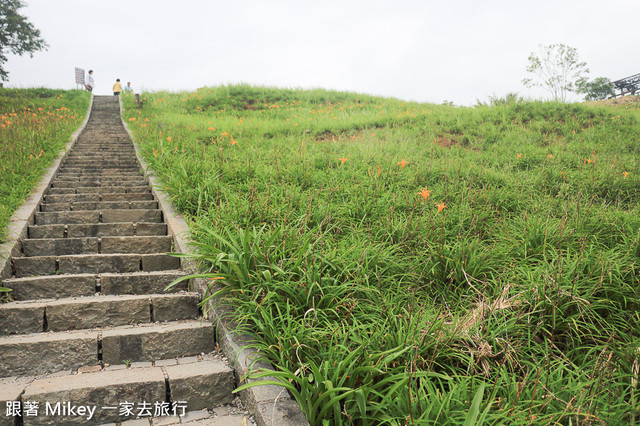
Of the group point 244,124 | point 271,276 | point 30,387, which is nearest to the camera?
point 30,387

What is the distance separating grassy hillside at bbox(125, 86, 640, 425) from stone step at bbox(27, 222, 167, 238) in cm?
49

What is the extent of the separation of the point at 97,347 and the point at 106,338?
86 mm

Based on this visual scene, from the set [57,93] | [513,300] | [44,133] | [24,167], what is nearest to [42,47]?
[57,93]

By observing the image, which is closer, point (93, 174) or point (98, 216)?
point (98, 216)

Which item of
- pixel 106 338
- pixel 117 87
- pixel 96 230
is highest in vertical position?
pixel 117 87

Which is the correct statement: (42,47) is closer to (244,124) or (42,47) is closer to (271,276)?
(244,124)

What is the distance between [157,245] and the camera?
14.3 feet

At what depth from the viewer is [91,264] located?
152 inches

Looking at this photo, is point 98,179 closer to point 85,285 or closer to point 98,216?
point 98,216

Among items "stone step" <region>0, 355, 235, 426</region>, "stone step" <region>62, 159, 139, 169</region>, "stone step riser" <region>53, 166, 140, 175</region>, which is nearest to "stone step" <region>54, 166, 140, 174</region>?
"stone step riser" <region>53, 166, 140, 175</region>

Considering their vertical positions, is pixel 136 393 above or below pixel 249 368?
below

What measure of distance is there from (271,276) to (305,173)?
110 inches

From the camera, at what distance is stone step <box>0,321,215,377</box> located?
2627 mm

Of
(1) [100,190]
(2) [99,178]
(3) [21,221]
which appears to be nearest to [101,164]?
(2) [99,178]
